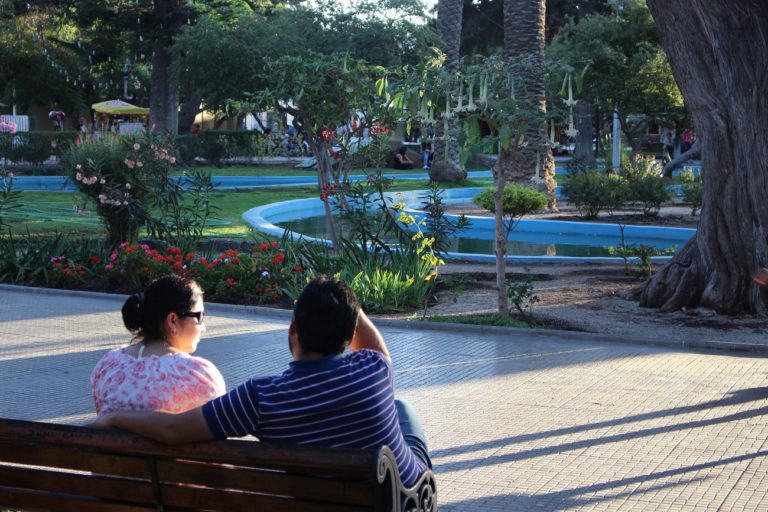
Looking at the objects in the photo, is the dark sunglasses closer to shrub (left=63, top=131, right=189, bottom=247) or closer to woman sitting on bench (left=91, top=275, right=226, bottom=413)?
woman sitting on bench (left=91, top=275, right=226, bottom=413)

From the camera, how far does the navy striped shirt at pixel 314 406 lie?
3434mm

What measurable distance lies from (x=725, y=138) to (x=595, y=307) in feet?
7.35

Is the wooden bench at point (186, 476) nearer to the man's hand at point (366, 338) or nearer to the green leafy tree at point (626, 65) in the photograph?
the man's hand at point (366, 338)

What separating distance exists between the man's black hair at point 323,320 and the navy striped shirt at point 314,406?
0.05 meters

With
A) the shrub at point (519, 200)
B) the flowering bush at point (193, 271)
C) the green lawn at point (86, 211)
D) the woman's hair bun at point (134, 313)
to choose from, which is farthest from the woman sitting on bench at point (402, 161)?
the woman's hair bun at point (134, 313)

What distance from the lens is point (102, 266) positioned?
1252 cm

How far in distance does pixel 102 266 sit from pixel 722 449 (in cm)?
850

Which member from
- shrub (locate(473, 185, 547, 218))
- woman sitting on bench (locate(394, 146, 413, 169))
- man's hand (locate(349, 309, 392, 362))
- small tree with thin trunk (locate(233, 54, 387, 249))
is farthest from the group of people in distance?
woman sitting on bench (locate(394, 146, 413, 169))

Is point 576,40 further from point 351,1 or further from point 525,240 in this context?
point 525,240

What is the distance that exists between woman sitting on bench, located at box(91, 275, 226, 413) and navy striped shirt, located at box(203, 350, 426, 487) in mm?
393

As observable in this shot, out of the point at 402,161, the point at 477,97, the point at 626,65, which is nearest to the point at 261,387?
the point at 477,97

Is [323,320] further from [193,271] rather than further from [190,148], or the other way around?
[190,148]

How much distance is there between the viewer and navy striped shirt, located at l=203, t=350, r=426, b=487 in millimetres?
3434

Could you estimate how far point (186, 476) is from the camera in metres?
3.40
